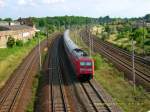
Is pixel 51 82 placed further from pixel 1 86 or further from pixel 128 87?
pixel 128 87

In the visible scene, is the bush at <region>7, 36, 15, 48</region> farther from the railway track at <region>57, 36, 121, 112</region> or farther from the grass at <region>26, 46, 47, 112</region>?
the railway track at <region>57, 36, 121, 112</region>

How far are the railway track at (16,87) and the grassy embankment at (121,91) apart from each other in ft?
28.3

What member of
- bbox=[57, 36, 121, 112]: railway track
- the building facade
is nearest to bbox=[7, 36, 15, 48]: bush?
the building facade

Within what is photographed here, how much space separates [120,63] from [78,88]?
20409mm

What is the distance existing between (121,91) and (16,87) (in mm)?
11869

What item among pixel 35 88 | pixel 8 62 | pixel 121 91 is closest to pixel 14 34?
pixel 8 62

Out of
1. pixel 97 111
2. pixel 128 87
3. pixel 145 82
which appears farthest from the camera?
pixel 145 82

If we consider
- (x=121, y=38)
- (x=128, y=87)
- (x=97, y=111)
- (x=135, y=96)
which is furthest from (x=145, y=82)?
(x=121, y=38)

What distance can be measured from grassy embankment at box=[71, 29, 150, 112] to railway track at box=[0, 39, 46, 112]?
8633 millimetres

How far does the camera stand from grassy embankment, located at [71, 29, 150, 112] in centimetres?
2978

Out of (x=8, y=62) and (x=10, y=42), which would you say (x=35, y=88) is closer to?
Result: (x=8, y=62)

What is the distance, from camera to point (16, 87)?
4031 cm

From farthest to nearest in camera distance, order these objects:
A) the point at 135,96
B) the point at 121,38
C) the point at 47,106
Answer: the point at 121,38 → the point at 135,96 → the point at 47,106

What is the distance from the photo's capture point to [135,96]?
3309cm
